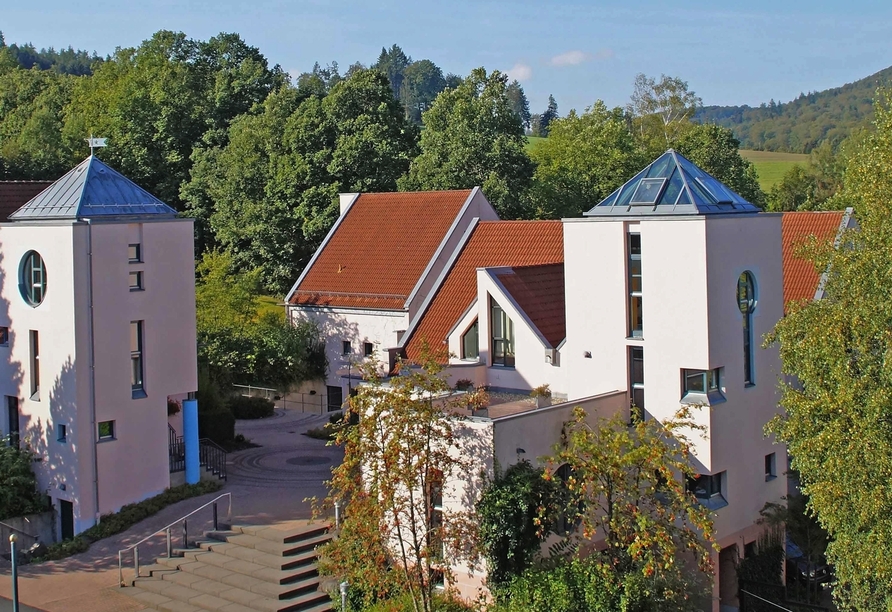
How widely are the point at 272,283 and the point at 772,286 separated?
3545 cm

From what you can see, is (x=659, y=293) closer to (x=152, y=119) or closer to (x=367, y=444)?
(x=367, y=444)

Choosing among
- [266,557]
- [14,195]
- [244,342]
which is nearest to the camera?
[266,557]

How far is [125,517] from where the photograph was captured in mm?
27625

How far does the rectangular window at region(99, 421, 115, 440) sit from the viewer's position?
2803 cm

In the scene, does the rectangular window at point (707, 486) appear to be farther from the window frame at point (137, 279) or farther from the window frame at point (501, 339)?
the window frame at point (137, 279)

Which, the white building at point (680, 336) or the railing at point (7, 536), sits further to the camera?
the railing at point (7, 536)

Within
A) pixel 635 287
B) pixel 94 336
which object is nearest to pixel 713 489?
pixel 635 287

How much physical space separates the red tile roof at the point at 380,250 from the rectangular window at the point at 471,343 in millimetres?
8044

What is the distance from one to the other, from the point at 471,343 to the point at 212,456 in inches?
340

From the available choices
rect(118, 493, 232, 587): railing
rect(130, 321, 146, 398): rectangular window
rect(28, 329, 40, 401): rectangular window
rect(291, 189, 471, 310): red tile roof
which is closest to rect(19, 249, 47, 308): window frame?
rect(28, 329, 40, 401): rectangular window

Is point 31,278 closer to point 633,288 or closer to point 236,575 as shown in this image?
point 236,575

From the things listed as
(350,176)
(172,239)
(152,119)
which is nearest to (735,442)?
(172,239)

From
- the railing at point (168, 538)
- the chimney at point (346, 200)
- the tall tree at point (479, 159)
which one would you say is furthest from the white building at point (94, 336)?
the tall tree at point (479, 159)

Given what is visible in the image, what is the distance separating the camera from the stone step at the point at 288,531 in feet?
81.8
